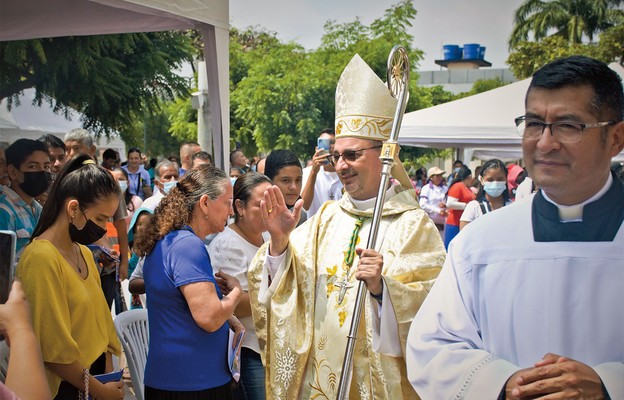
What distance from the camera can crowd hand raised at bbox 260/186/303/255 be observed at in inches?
120

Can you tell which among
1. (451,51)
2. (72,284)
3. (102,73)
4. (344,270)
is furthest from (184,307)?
(451,51)

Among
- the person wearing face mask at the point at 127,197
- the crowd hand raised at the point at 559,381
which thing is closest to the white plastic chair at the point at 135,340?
the crowd hand raised at the point at 559,381

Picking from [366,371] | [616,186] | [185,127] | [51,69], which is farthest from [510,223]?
[185,127]

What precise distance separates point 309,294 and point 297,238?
0.32m

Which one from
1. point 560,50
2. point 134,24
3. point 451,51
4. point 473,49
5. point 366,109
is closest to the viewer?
point 366,109

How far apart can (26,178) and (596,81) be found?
11.9ft

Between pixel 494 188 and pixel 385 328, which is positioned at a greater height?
pixel 494 188

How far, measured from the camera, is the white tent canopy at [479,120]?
675cm

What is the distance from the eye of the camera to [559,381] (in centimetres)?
188

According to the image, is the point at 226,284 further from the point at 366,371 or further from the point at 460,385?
the point at 460,385

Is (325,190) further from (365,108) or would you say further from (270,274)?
(270,274)

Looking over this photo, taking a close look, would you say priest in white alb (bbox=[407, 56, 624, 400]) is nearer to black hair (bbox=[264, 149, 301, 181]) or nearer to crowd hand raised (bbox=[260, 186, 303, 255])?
crowd hand raised (bbox=[260, 186, 303, 255])

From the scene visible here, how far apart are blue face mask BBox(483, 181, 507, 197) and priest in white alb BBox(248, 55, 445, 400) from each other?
2.26 meters

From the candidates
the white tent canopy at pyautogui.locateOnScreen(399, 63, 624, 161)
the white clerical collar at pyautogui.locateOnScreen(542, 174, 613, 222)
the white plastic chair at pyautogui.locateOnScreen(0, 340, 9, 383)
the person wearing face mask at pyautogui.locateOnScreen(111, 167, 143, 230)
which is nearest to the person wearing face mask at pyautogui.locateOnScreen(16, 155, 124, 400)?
A: the white plastic chair at pyautogui.locateOnScreen(0, 340, 9, 383)
